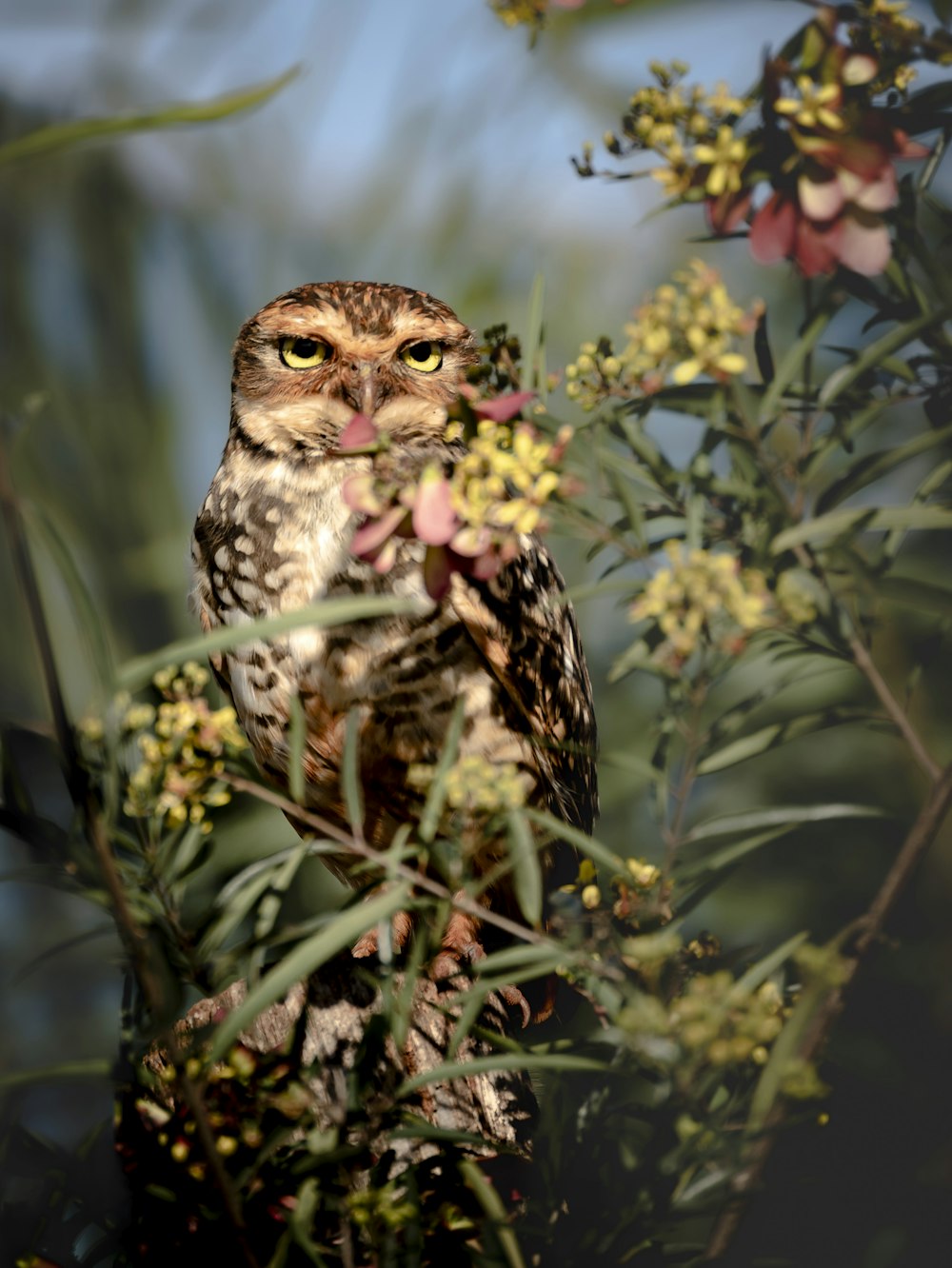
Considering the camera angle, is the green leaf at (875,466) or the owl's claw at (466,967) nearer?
the green leaf at (875,466)

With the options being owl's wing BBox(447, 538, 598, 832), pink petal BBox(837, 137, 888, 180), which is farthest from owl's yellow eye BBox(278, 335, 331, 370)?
pink petal BBox(837, 137, 888, 180)

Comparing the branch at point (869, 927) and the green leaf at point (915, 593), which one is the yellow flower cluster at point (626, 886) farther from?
the green leaf at point (915, 593)

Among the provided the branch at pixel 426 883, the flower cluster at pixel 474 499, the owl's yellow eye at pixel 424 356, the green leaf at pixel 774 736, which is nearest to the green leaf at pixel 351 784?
the branch at pixel 426 883

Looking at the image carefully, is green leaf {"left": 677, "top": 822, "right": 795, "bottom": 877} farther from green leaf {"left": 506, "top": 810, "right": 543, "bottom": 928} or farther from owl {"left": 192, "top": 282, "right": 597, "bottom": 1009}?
owl {"left": 192, "top": 282, "right": 597, "bottom": 1009}

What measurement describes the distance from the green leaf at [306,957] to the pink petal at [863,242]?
47 centimetres

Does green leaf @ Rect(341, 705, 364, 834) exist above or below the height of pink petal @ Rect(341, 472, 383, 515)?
below

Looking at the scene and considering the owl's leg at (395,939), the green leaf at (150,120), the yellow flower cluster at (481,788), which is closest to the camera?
the green leaf at (150,120)

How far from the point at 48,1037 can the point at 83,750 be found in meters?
0.46

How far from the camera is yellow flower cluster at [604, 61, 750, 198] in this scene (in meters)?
Result: 0.69

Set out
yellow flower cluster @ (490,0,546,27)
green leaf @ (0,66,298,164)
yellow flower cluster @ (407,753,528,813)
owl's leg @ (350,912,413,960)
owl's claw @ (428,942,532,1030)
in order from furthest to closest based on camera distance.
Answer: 1. owl's leg @ (350,912,413,960)
2. owl's claw @ (428,942,532,1030)
3. yellow flower cluster @ (490,0,546,27)
4. yellow flower cluster @ (407,753,528,813)
5. green leaf @ (0,66,298,164)

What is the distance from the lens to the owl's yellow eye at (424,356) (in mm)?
1420

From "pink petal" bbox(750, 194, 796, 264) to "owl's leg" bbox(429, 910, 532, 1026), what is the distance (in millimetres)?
683

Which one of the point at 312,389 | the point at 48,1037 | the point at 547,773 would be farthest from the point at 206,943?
the point at 312,389

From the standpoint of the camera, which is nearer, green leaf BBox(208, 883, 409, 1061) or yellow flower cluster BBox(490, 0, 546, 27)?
green leaf BBox(208, 883, 409, 1061)
